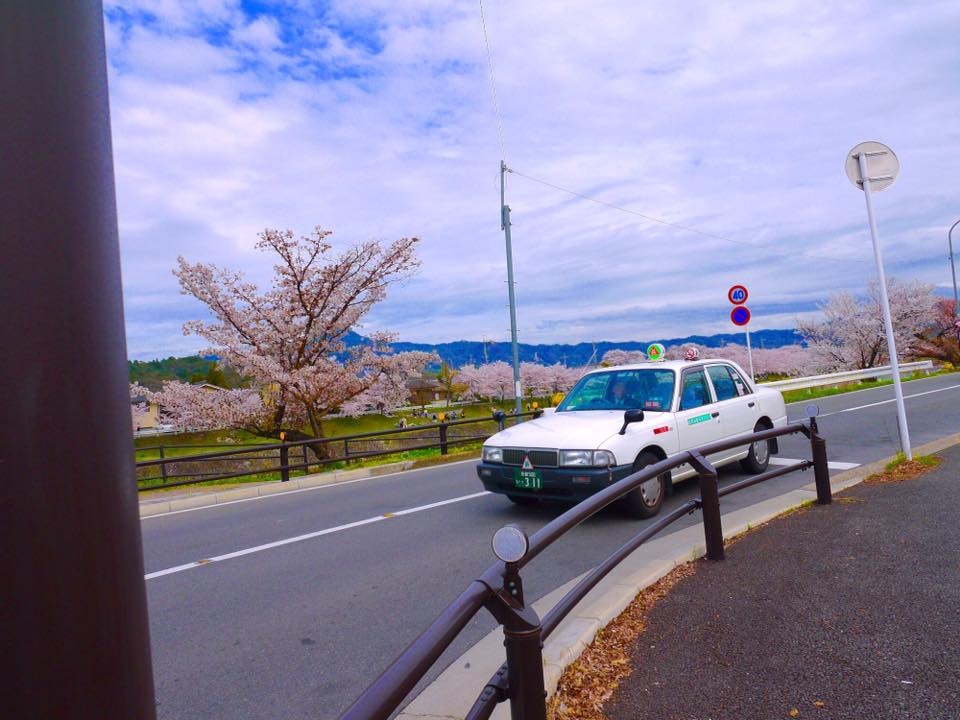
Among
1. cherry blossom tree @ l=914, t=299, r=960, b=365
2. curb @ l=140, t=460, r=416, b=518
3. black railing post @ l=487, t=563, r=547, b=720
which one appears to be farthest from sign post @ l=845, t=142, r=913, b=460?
cherry blossom tree @ l=914, t=299, r=960, b=365

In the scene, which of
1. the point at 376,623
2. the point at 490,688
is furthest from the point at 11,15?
the point at 376,623

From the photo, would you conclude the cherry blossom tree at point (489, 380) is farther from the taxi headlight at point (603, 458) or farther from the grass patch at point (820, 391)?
the taxi headlight at point (603, 458)

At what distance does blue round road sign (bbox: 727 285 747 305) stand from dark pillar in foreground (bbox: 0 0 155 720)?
1802 centimetres

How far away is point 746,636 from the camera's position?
3.68m

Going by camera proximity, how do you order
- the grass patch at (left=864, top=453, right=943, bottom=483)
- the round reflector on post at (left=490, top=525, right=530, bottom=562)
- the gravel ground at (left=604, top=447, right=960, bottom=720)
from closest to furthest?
the round reflector on post at (left=490, top=525, right=530, bottom=562), the gravel ground at (left=604, top=447, right=960, bottom=720), the grass patch at (left=864, top=453, right=943, bottom=483)

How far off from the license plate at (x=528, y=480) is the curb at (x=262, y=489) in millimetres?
6050

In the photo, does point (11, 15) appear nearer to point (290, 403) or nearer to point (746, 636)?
point (746, 636)

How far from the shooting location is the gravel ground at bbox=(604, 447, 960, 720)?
3.02m

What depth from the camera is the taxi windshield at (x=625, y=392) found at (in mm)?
8320

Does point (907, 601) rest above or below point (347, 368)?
below

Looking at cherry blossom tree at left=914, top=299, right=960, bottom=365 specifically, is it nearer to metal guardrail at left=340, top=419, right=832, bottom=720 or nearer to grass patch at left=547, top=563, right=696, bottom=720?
grass patch at left=547, top=563, right=696, bottom=720

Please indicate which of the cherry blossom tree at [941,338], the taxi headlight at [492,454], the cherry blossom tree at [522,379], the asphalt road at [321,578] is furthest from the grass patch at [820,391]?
the cherry blossom tree at [522,379]

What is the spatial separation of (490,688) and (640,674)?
4.48ft

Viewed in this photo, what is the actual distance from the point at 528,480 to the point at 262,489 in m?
6.44
